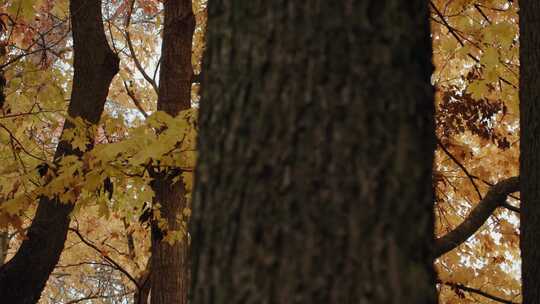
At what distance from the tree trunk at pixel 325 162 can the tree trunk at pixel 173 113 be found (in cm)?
383

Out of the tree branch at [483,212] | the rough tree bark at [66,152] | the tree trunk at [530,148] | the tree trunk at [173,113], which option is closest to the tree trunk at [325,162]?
the tree trunk at [530,148]

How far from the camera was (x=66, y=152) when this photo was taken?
186 inches

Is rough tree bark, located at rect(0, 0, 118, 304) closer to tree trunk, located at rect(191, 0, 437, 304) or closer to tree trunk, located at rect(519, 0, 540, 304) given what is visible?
tree trunk, located at rect(519, 0, 540, 304)

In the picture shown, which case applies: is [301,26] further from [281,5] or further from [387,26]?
Result: [387,26]

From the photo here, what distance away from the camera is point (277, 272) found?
128 cm

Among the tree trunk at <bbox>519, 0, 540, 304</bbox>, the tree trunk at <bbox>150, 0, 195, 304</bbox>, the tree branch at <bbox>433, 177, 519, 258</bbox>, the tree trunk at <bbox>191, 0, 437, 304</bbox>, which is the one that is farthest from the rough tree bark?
the tree trunk at <bbox>191, 0, 437, 304</bbox>

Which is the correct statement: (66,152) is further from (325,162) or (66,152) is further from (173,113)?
(325,162)

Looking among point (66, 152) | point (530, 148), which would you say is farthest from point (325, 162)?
point (66, 152)

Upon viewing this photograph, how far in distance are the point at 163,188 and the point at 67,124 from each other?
94cm

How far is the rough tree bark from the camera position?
4509 millimetres

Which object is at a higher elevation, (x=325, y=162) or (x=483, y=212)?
(x=483, y=212)

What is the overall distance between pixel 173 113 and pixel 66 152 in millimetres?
1037

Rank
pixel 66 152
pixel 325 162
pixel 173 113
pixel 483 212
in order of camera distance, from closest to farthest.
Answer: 1. pixel 325 162
2. pixel 483 212
3. pixel 66 152
4. pixel 173 113

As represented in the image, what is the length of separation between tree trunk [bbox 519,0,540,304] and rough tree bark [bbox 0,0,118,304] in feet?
9.24
